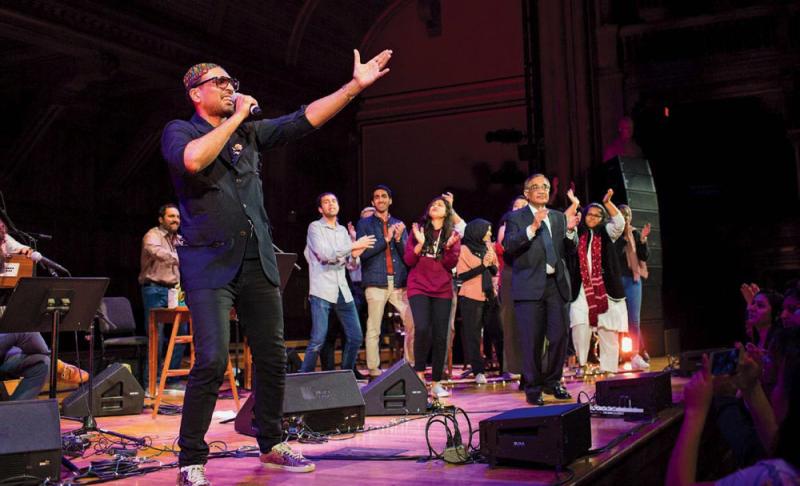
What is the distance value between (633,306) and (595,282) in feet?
2.94

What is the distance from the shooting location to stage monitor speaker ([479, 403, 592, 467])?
10.3ft

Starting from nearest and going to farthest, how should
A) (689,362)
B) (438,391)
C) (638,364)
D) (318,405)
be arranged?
(318,405), (438,391), (689,362), (638,364)

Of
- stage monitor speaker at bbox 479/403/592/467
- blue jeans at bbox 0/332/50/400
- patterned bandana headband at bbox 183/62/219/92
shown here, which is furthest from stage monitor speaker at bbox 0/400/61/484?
blue jeans at bbox 0/332/50/400

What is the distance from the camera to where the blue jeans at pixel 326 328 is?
688cm

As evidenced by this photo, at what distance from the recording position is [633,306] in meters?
7.98

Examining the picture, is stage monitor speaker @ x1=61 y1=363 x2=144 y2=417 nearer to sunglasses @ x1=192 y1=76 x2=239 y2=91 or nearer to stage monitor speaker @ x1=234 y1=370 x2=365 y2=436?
stage monitor speaker @ x1=234 y1=370 x2=365 y2=436

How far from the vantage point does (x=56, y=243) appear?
1059cm

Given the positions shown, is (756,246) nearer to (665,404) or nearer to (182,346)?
(665,404)

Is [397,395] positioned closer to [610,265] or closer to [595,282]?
[595,282]

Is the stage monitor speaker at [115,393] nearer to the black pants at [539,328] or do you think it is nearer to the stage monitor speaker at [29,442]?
the stage monitor speaker at [29,442]

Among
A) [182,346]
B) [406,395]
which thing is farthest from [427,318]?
[182,346]

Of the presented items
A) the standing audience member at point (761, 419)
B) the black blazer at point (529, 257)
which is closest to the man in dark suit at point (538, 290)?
the black blazer at point (529, 257)

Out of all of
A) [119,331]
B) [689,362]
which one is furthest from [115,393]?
[689,362]

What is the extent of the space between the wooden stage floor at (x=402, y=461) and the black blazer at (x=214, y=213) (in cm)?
83
